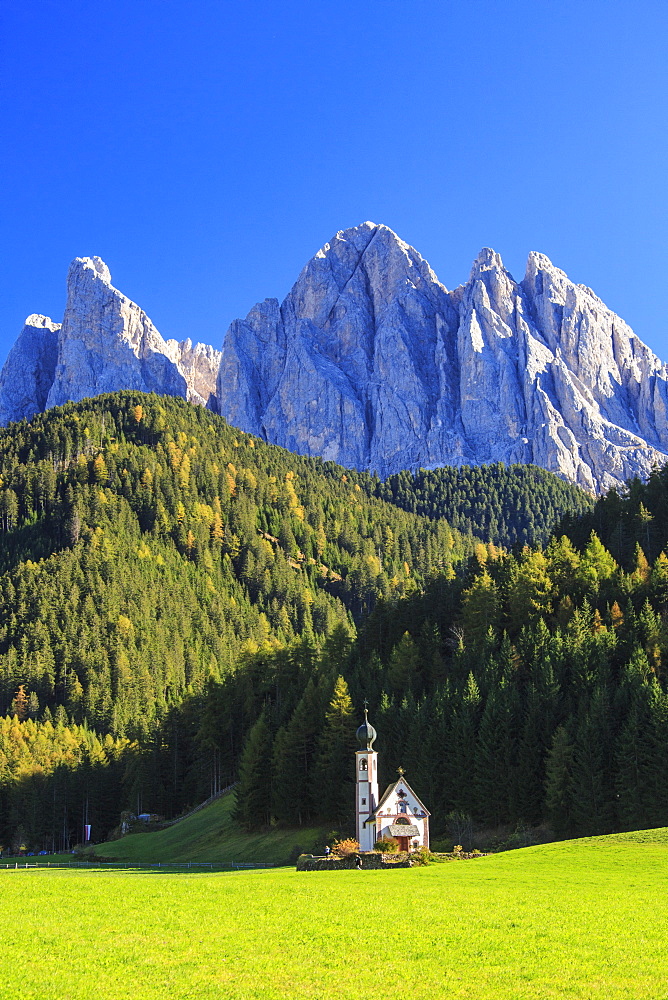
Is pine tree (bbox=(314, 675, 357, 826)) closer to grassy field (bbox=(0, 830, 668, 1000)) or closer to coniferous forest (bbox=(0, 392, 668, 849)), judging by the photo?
coniferous forest (bbox=(0, 392, 668, 849))

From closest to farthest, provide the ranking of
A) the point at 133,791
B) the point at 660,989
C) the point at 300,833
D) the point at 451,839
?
the point at 660,989, the point at 451,839, the point at 300,833, the point at 133,791

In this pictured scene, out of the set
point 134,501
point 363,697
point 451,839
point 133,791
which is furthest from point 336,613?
point 451,839

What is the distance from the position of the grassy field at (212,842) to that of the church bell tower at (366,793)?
4915mm

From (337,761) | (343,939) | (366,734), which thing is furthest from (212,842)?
(343,939)

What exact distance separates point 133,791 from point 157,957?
303ft

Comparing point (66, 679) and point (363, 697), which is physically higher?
point (66, 679)

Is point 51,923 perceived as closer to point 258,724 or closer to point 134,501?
point 258,724

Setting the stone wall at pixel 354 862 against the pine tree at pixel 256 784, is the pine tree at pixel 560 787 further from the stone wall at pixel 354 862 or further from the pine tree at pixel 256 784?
the pine tree at pixel 256 784

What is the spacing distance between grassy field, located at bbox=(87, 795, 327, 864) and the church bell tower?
4.91m

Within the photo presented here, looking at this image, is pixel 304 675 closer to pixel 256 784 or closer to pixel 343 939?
pixel 256 784

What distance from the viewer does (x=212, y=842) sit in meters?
83.0

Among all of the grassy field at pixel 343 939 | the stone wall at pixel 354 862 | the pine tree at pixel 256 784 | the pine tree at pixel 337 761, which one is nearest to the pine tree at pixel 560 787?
the stone wall at pixel 354 862

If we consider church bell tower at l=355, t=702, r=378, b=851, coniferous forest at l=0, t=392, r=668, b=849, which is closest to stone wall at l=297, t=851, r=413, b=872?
church bell tower at l=355, t=702, r=378, b=851

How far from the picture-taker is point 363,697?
88.1 m
